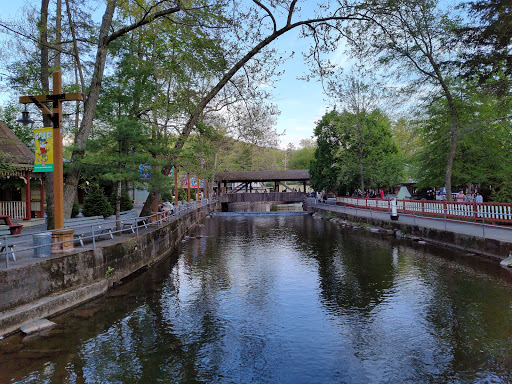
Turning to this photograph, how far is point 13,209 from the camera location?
57.9 ft

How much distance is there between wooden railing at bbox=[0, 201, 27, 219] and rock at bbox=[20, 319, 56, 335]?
12205mm

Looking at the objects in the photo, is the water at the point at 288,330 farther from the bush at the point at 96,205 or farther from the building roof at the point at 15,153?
the bush at the point at 96,205

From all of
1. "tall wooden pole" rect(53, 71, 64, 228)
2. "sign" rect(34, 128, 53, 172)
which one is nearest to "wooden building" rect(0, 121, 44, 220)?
"sign" rect(34, 128, 53, 172)

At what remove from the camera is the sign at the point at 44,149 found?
32.9 feet

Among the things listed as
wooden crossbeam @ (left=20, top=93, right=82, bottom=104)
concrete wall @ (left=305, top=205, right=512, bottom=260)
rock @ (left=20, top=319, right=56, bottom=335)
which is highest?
wooden crossbeam @ (left=20, top=93, right=82, bottom=104)

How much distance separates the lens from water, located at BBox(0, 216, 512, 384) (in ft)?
18.5

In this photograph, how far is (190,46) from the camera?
1402 centimetres

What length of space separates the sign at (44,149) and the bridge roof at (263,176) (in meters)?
39.9

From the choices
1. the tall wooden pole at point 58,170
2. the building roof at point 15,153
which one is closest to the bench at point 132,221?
the tall wooden pole at point 58,170

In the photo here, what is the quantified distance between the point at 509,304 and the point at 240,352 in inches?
247

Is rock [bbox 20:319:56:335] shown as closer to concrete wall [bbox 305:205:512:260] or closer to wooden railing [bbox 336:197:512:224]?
concrete wall [bbox 305:205:512:260]

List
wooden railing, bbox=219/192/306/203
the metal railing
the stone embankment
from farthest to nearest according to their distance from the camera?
1. wooden railing, bbox=219/192/306/203
2. the metal railing
3. the stone embankment

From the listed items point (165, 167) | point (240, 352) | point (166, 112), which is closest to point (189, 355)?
point (240, 352)

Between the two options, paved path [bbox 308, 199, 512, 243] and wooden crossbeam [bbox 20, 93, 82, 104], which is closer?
wooden crossbeam [bbox 20, 93, 82, 104]
